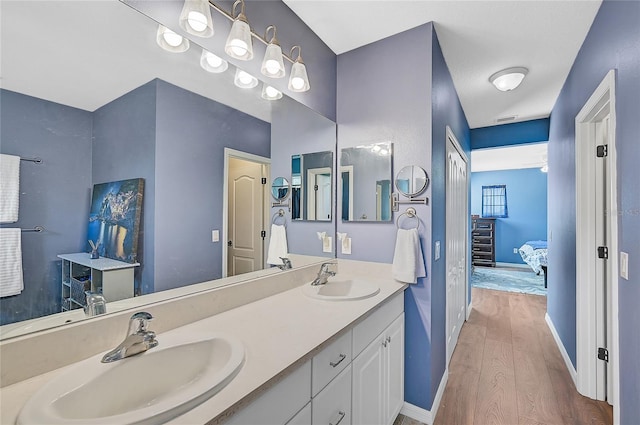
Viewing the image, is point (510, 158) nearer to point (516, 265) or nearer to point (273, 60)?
point (516, 265)

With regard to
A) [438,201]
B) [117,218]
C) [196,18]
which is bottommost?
[117,218]

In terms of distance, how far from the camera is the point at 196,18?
1122mm

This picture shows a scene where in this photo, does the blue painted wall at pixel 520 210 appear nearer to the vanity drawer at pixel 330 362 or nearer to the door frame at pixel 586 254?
the door frame at pixel 586 254

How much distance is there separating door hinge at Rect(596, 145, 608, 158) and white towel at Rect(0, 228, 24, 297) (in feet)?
10.0

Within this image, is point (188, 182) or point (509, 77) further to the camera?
point (509, 77)

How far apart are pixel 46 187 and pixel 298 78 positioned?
4.22 feet

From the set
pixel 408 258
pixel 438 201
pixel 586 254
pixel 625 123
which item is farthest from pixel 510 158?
pixel 408 258

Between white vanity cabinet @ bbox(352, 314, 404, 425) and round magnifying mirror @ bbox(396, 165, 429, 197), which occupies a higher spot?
round magnifying mirror @ bbox(396, 165, 429, 197)

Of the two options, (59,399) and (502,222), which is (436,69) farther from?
(502,222)

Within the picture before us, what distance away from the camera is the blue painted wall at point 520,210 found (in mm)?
6938

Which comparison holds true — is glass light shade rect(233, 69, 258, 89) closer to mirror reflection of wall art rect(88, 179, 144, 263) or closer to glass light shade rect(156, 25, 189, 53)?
glass light shade rect(156, 25, 189, 53)

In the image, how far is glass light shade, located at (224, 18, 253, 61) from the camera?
126cm

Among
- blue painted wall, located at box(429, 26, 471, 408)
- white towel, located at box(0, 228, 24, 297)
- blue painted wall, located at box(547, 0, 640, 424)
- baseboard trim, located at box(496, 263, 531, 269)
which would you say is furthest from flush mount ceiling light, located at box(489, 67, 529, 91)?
baseboard trim, located at box(496, 263, 531, 269)

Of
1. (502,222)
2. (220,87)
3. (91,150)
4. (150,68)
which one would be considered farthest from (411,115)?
(502,222)
